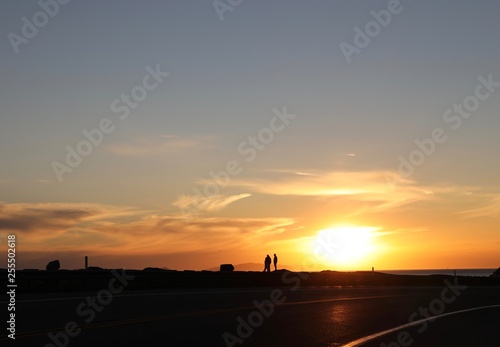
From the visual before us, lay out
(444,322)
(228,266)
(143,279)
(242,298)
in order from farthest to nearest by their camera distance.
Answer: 1. (228,266)
2. (143,279)
3. (242,298)
4. (444,322)

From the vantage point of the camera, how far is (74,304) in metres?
20.9

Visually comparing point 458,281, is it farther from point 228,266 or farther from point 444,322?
point 444,322

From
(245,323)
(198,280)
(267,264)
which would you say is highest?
(267,264)

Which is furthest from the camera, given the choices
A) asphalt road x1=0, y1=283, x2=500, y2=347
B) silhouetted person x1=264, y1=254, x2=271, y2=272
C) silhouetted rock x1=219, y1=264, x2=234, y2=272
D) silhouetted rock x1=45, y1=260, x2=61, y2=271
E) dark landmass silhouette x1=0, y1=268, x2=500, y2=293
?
silhouetted rock x1=219, y1=264, x2=234, y2=272

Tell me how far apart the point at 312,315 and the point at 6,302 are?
9073mm

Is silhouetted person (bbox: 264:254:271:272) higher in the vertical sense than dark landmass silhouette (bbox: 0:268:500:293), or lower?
higher

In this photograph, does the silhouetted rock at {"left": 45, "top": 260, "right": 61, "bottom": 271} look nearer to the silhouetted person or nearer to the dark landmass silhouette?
the dark landmass silhouette

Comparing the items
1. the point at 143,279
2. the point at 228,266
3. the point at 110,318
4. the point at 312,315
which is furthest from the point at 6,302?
the point at 228,266

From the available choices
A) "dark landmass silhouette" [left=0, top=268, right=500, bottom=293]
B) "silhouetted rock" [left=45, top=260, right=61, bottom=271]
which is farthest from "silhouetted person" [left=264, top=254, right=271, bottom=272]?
"silhouetted rock" [left=45, top=260, right=61, bottom=271]

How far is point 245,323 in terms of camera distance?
16.6 m

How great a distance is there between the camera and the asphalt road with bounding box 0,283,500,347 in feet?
44.5

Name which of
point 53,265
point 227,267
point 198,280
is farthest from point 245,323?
point 227,267

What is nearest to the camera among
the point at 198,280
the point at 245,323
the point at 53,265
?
the point at 245,323

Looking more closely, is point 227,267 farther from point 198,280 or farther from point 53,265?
point 198,280
